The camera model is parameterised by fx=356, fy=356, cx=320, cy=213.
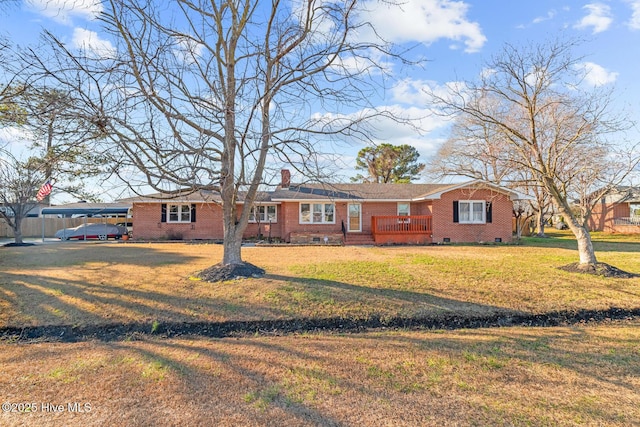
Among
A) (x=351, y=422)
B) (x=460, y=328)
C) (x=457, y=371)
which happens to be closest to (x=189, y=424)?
(x=351, y=422)

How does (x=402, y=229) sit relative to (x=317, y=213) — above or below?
below

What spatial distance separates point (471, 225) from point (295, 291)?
47.0ft

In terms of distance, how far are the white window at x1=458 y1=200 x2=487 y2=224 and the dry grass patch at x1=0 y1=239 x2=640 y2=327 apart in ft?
27.1

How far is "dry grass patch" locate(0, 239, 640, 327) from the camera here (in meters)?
6.92

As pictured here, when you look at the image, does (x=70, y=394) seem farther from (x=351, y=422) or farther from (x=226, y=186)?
(x=226, y=186)

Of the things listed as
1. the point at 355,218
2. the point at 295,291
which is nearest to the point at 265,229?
the point at 355,218

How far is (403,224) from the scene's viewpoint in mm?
19172

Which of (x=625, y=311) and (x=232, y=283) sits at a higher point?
(x=232, y=283)

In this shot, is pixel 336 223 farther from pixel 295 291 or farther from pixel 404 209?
pixel 295 291

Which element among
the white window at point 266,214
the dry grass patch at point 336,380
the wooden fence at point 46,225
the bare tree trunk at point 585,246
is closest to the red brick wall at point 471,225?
the bare tree trunk at point 585,246

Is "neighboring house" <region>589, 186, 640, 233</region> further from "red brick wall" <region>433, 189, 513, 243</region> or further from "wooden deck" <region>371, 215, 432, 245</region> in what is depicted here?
"wooden deck" <region>371, 215, 432, 245</region>

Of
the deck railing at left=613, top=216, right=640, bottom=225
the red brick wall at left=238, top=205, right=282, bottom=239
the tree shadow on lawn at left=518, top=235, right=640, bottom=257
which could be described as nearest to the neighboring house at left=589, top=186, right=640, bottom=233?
the deck railing at left=613, top=216, right=640, bottom=225

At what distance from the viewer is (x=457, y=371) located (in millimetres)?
4188

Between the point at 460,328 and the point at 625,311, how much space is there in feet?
12.8
